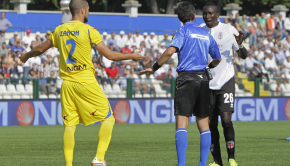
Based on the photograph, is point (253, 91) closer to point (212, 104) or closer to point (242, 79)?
point (242, 79)

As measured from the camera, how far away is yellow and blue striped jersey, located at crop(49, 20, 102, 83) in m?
6.61

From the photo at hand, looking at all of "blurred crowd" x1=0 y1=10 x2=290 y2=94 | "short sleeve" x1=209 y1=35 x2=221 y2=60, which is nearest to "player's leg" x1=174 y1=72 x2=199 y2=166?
"short sleeve" x1=209 y1=35 x2=221 y2=60

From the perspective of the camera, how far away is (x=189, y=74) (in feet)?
22.6

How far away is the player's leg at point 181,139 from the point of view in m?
6.75

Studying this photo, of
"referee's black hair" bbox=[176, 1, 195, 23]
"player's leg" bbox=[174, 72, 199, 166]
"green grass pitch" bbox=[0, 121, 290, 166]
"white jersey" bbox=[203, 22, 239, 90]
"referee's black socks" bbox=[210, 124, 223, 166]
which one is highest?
"referee's black hair" bbox=[176, 1, 195, 23]

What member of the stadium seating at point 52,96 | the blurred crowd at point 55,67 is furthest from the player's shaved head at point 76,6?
the stadium seating at point 52,96

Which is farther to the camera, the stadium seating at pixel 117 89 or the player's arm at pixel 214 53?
the stadium seating at pixel 117 89

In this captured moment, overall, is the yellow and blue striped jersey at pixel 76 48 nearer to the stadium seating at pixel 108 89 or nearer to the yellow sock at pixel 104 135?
the yellow sock at pixel 104 135

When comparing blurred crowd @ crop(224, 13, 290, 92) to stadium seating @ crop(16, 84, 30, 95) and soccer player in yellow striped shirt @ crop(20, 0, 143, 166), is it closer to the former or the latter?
stadium seating @ crop(16, 84, 30, 95)

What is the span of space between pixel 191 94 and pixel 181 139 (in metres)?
0.61

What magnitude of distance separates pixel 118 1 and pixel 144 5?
6.61 ft

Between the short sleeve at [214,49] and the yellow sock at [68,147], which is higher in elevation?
the short sleeve at [214,49]

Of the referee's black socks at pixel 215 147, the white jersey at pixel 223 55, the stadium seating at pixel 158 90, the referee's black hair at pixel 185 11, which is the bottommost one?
the referee's black socks at pixel 215 147

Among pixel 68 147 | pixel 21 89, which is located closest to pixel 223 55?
pixel 68 147
